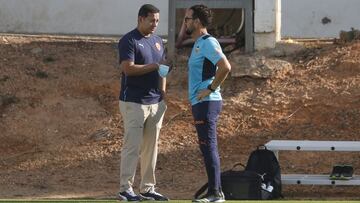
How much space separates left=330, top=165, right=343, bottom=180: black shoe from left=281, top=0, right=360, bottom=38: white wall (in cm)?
599

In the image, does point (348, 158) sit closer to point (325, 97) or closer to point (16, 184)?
point (325, 97)

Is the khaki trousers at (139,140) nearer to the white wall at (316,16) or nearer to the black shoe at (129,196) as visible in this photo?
the black shoe at (129,196)

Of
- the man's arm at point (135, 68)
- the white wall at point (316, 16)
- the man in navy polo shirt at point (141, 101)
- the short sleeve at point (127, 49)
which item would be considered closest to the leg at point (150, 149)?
the man in navy polo shirt at point (141, 101)

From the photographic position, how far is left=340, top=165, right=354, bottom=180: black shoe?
11.4 m

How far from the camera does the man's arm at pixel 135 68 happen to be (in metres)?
9.73

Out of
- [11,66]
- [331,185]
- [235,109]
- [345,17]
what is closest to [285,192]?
[331,185]

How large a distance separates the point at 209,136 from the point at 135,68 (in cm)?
96

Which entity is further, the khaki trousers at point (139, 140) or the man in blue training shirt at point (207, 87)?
the khaki trousers at point (139, 140)

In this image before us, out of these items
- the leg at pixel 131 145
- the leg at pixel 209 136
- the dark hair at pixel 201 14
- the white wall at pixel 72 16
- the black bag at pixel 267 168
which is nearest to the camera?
the leg at pixel 209 136

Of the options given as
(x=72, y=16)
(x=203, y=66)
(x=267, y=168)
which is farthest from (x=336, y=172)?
(x=72, y=16)

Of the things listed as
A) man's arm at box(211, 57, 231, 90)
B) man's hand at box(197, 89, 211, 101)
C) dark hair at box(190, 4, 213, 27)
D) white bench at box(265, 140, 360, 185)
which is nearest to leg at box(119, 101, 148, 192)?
man's hand at box(197, 89, 211, 101)

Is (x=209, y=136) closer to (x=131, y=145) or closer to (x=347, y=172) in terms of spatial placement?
(x=131, y=145)

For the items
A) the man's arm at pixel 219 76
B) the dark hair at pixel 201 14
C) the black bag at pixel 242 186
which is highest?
the dark hair at pixel 201 14

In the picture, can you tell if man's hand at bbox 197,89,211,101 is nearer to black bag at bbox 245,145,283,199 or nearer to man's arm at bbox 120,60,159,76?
man's arm at bbox 120,60,159,76
